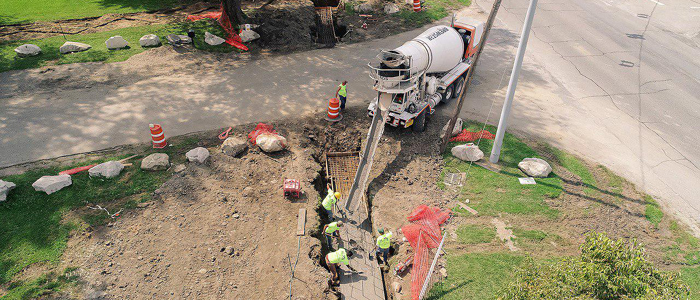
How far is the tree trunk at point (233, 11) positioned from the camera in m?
22.3

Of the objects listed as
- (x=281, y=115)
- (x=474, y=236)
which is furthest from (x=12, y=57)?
(x=474, y=236)

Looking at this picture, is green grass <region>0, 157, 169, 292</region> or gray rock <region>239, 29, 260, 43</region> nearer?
green grass <region>0, 157, 169, 292</region>

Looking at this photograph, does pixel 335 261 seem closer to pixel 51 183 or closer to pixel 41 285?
pixel 41 285

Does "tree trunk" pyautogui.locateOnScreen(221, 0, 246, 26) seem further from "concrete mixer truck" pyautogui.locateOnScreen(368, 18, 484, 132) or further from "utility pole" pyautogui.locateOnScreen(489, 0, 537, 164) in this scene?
"utility pole" pyautogui.locateOnScreen(489, 0, 537, 164)

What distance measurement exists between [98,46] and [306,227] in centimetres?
1654

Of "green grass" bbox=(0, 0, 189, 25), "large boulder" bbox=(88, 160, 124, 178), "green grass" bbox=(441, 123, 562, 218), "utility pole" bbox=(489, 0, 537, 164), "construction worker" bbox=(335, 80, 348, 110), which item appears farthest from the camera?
"green grass" bbox=(0, 0, 189, 25)

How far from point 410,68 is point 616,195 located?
8057 millimetres

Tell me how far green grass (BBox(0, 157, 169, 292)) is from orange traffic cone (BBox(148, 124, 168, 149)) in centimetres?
100

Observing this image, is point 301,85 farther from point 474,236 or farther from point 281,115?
point 474,236

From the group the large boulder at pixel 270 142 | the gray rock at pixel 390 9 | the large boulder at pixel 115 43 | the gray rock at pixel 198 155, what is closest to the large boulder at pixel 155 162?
the gray rock at pixel 198 155

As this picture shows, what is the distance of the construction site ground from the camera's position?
10148 mm

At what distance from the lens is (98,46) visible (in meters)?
20.7

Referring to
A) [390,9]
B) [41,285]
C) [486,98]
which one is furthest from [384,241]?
[390,9]

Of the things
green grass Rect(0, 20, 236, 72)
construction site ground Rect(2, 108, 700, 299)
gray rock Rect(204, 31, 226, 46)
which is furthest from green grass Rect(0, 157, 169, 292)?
gray rock Rect(204, 31, 226, 46)
